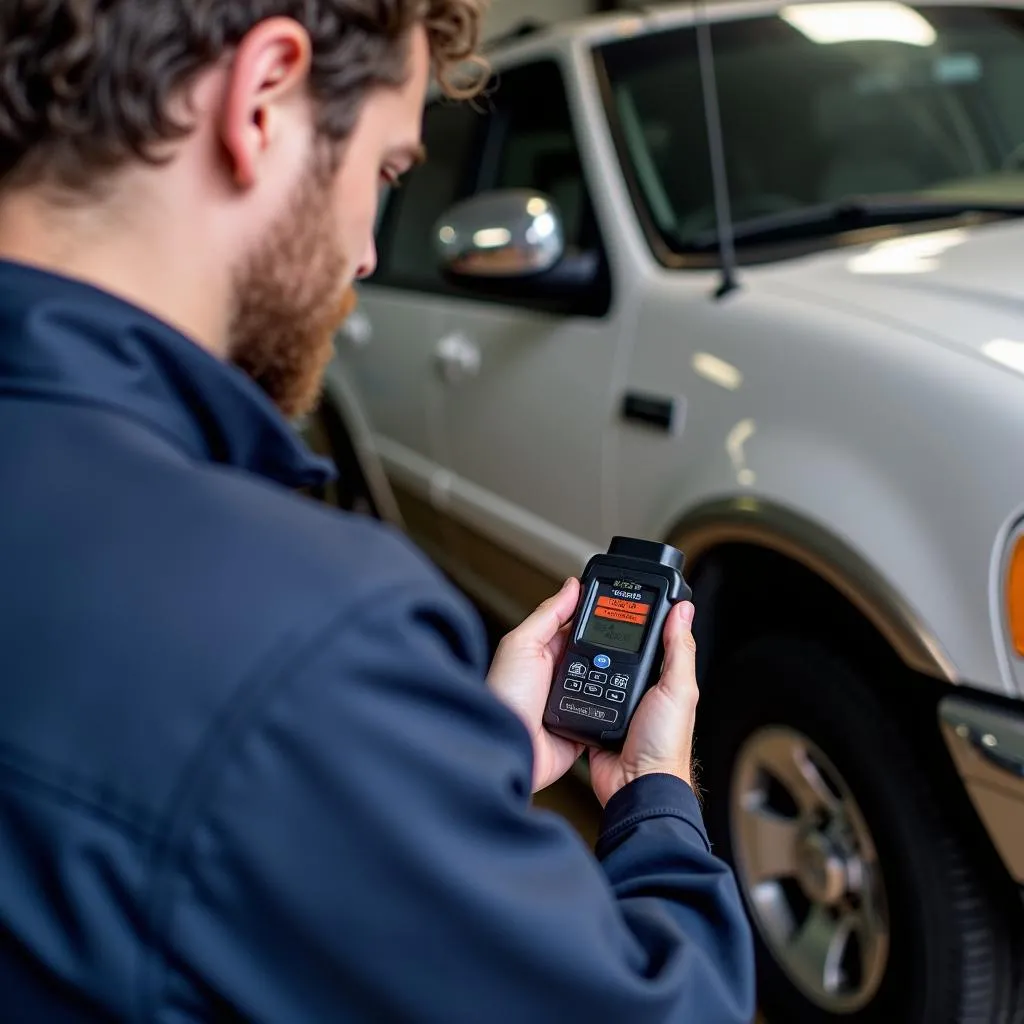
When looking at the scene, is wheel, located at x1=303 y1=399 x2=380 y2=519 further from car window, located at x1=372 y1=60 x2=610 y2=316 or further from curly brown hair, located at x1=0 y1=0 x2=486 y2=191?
curly brown hair, located at x1=0 y1=0 x2=486 y2=191

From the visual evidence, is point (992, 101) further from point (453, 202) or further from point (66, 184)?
point (66, 184)

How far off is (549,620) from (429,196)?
6.68ft

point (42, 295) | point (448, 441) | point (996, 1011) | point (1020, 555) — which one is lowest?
point (996, 1011)

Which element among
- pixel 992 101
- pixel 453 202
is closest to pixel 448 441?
pixel 453 202

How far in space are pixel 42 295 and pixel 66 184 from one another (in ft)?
0.43

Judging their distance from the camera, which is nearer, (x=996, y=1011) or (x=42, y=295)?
(x=42, y=295)

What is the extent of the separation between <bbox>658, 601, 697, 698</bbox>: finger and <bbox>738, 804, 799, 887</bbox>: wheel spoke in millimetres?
651

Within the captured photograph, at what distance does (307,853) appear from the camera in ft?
1.77

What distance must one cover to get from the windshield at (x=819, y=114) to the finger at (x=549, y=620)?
1.00 m

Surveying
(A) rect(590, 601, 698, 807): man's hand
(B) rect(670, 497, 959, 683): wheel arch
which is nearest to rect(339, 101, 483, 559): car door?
(B) rect(670, 497, 959, 683): wheel arch

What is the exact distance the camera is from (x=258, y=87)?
728mm

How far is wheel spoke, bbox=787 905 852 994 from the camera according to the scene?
1.55 metres

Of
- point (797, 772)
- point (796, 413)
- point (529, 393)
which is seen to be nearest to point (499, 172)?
point (529, 393)

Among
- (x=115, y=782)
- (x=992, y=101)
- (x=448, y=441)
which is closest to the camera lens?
(x=115, y=782)
